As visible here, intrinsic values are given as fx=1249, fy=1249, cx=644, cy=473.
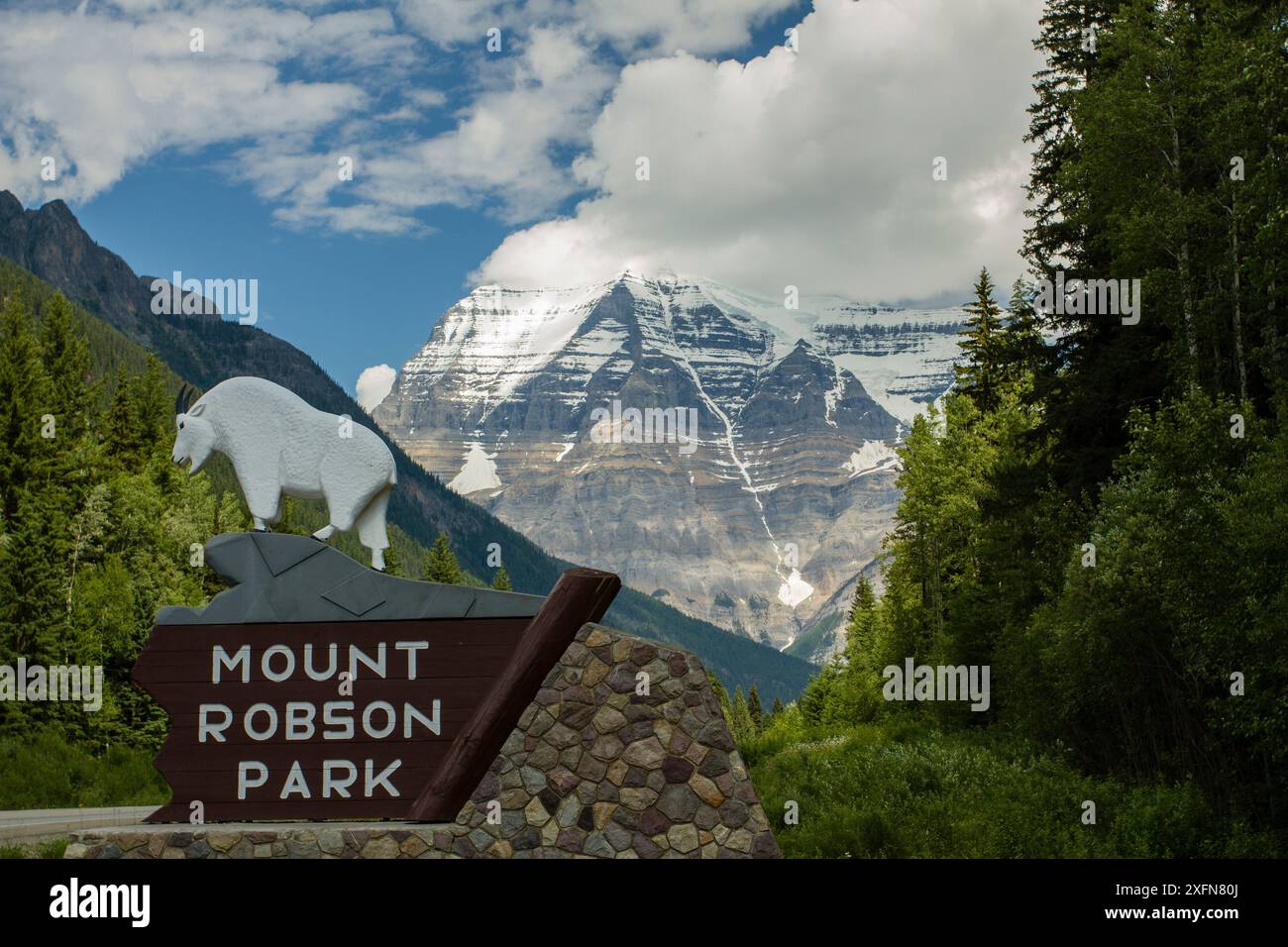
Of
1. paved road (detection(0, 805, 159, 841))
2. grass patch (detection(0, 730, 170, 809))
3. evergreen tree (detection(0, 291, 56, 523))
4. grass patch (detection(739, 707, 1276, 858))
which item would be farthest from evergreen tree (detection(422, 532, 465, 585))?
paved road (detection(0, 805, 159, 841))

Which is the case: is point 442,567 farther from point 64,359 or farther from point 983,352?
point 983,352

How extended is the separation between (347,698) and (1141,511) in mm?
14628

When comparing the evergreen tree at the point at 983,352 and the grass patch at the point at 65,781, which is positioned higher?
the evergreen tree at the point at 983,352

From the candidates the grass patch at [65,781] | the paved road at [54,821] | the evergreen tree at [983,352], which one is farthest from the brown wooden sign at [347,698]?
the evergreen tree at [983,352]

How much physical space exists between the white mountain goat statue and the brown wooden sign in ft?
3.78

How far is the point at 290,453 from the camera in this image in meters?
15.3

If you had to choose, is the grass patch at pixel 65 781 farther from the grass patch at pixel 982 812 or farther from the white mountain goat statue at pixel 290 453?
the white mountain goat statue at pixel 290 453

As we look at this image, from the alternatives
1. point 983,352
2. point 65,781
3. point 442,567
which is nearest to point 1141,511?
point 65,781

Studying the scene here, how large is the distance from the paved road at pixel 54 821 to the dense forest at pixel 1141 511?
11.0 m

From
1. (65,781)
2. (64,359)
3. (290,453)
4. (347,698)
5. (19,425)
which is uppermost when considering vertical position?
(64,359)

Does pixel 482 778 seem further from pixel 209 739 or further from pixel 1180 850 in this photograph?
pixel 1180 850

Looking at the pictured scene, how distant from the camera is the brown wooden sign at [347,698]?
13820mm

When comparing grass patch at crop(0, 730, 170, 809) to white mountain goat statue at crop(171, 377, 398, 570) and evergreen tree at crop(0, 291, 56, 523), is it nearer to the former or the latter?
white mountain goat statue at crop(171, 377, 398, 570)

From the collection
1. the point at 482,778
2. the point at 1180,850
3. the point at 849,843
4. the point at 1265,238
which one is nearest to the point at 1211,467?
the point at 1265,238
